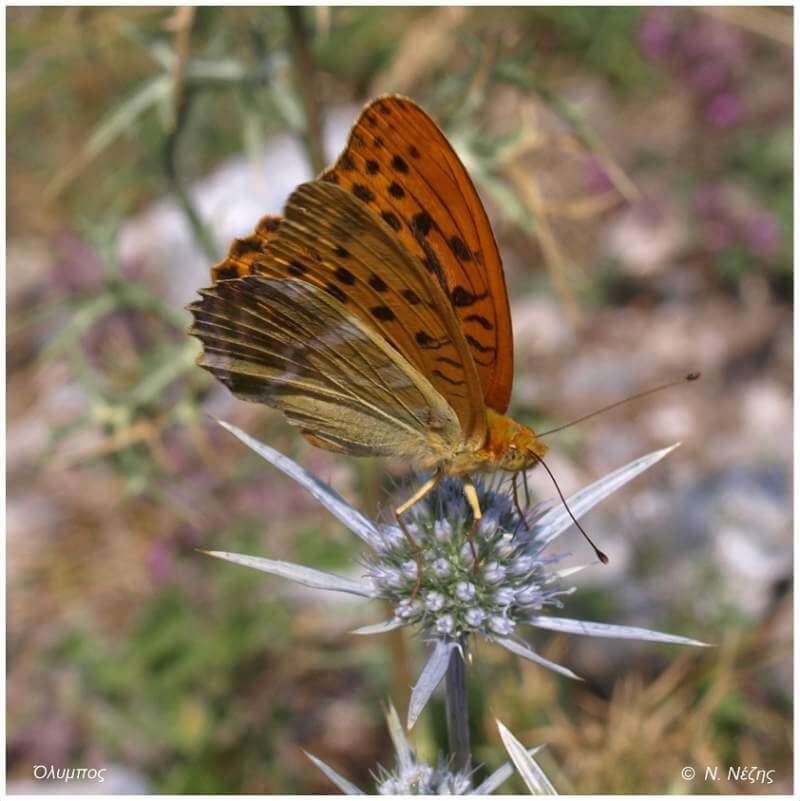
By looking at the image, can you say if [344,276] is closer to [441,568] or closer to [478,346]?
[478,346]

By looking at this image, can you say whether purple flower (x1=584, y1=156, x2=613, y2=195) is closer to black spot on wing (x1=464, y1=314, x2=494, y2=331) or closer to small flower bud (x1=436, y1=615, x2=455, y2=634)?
black spot on wing (x1=464, y1=314, x2=494, y2=331)

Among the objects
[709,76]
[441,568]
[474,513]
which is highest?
[709,76]

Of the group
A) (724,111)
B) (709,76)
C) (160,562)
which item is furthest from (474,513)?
(709,76)

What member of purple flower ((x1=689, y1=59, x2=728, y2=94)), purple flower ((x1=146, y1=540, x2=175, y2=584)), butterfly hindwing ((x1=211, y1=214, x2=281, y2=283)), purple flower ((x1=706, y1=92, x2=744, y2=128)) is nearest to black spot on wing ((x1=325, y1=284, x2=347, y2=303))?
butterfly hindwing ((x1=211, y1=214, x2=281, y2=283))

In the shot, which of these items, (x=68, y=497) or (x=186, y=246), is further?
(x=186, y=246)

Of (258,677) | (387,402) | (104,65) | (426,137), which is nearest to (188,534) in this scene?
(258,677)

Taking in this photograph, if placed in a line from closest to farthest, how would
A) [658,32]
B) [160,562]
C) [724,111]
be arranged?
[160,562]
[724,111]
[658,32]

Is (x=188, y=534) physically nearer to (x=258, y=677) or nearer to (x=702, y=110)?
(x=258, y=677)
